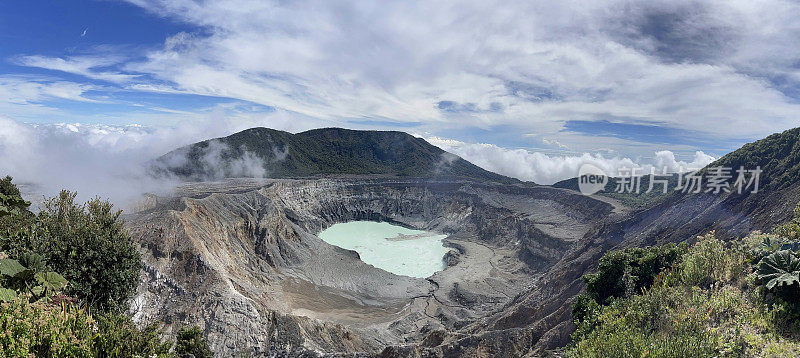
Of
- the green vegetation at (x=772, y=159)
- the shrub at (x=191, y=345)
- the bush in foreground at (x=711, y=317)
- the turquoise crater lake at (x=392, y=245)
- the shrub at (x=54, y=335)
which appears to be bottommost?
the turquoise crater lake at (x=392, y=245)

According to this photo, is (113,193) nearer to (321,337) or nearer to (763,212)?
(321,337)

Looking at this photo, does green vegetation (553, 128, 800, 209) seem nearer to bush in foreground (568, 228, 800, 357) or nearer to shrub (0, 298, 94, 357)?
bush in foreground (568, 228, 800, 357)

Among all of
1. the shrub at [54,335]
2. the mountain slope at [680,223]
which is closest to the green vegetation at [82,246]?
the shrub at [54,335]

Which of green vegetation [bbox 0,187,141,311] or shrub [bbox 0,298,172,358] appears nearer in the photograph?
shrub [bbox 0,298,172,358]

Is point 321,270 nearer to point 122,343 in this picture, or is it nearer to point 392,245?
point 392,245

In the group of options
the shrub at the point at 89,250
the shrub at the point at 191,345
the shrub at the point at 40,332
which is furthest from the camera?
the shrub at the point at 191,345

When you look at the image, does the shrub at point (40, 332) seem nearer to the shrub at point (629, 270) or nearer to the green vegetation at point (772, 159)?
the shrub at point (629, 270)

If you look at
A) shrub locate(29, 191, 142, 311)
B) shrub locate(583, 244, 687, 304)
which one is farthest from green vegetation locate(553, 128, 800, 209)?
shrub locate(29, 191, 142, 311)
